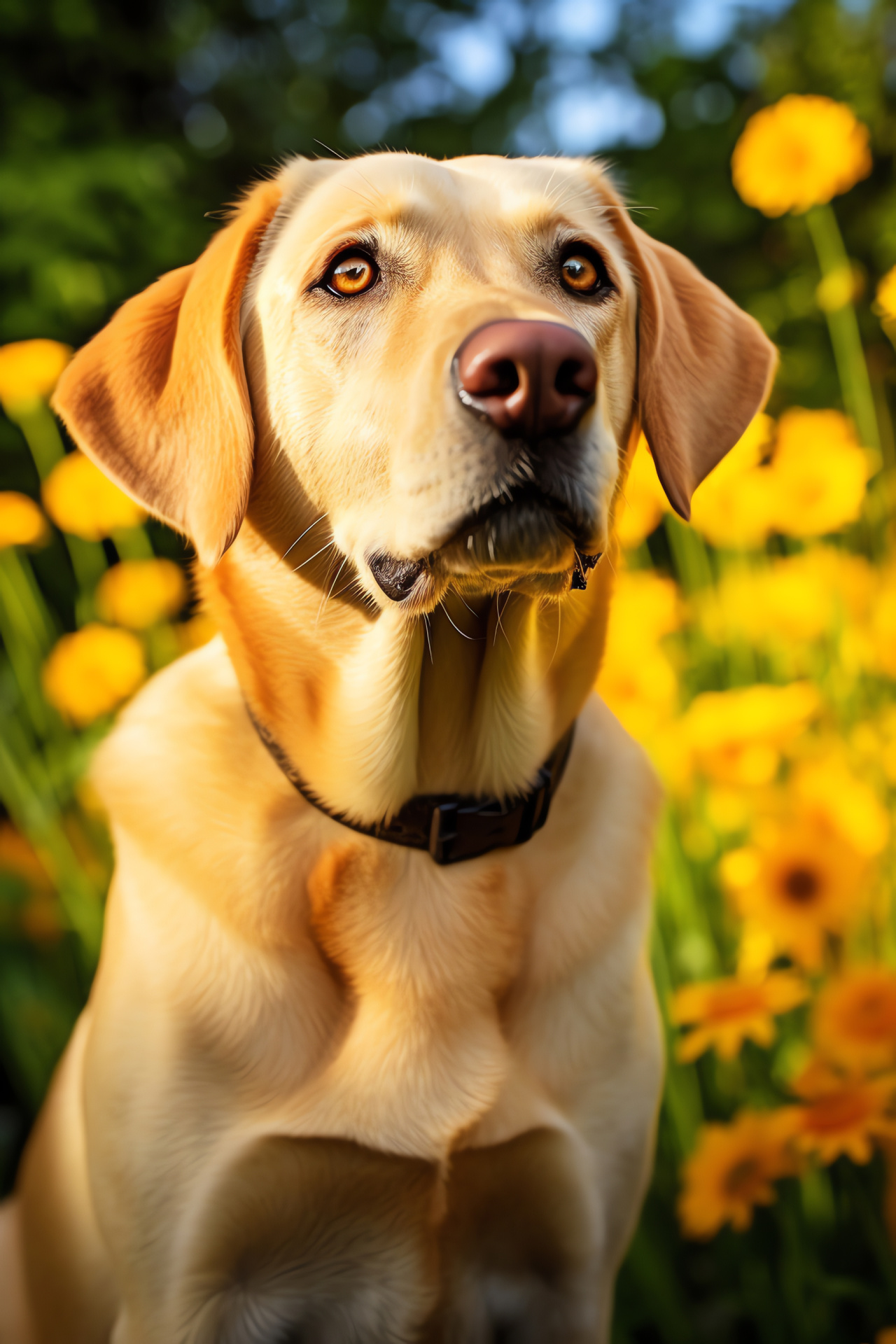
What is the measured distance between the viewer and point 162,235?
4.58m

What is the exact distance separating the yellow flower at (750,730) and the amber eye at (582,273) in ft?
3.00

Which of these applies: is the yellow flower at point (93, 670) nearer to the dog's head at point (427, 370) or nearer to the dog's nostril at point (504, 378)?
the dog's head at point (427, 370)

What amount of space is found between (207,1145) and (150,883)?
391 millimetres

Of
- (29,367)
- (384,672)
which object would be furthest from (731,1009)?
(29,367)

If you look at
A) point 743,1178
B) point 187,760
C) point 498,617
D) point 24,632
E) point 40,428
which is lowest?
point 743,1178

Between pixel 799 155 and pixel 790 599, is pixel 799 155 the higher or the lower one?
the higher one

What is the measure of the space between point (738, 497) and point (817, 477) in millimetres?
179

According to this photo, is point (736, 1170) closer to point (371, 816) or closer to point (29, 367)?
point (371, 816)

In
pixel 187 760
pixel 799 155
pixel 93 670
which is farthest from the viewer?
pixel 93 670

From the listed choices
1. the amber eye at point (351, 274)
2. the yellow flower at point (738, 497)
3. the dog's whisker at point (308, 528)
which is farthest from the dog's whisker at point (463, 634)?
the yellow flower at point (738, 497)

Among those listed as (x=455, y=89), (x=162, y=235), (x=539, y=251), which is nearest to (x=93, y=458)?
(x=539, y=251)

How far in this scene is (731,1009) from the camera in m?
1.85

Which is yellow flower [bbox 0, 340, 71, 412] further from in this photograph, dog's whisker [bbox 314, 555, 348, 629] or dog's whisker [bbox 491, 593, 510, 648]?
dog's whisker [bbox 491, 593, 510, 648]

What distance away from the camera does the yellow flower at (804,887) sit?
1970 mm
